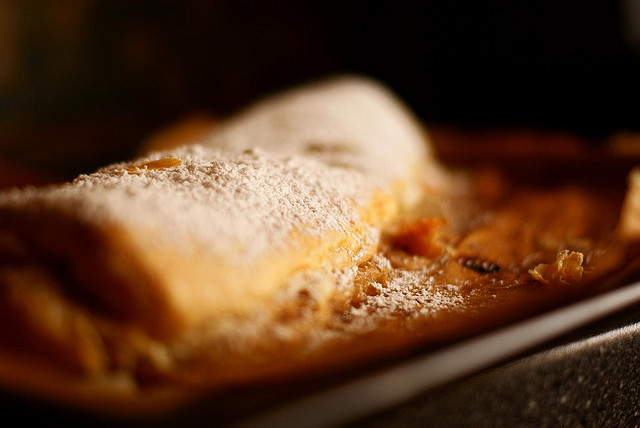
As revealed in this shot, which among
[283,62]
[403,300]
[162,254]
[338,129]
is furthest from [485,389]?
[283,62]

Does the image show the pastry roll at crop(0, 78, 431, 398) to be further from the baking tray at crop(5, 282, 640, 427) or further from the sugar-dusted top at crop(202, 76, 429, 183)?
the sugar-dusted top at crop(202, 76, 429, 183)

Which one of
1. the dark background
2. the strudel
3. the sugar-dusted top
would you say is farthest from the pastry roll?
the dark background

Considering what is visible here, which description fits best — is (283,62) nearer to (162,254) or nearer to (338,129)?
(338,129)

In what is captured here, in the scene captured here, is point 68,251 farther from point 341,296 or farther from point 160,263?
point 341,296

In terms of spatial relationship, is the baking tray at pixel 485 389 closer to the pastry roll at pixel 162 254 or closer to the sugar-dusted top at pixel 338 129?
the pastry roll at pixel 162 254

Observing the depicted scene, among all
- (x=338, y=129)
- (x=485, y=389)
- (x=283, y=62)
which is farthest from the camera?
(x=283, y=62)

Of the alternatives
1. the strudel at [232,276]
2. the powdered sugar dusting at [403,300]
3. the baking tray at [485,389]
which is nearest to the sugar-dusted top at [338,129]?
the strudel at [232,276]
